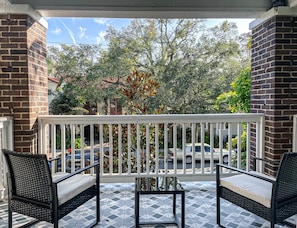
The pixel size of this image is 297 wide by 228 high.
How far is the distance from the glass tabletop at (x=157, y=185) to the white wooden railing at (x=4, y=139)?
1737 mm

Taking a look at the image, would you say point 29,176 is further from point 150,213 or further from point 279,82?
point 279,82

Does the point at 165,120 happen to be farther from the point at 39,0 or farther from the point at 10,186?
the point at 39,0

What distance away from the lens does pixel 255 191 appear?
2146mm

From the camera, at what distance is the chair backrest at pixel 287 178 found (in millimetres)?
1979

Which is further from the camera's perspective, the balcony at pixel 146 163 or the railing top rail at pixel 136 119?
the railing top rail at pixel 136 119

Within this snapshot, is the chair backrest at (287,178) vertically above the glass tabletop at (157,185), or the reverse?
the chair backrest at (287,178)

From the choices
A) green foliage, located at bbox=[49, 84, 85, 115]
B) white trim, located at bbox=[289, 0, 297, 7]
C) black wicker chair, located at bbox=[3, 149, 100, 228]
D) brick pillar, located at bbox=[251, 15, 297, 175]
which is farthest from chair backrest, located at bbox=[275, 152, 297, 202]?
green foliage, located at bbox=[49, 84, 85, 115]

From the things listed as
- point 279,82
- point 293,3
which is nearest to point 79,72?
point 279,82

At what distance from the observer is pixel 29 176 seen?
2.03 metres

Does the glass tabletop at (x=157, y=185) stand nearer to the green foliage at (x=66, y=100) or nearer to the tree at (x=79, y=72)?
the tree at (x=79, y=72)

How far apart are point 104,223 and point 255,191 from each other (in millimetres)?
1455

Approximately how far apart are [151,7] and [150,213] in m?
2.56

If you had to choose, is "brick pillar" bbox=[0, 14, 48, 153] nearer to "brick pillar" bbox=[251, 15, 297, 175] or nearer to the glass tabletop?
the glass tabletop

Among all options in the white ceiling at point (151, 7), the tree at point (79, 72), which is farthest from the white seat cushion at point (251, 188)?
the tree at point (79, 72)
